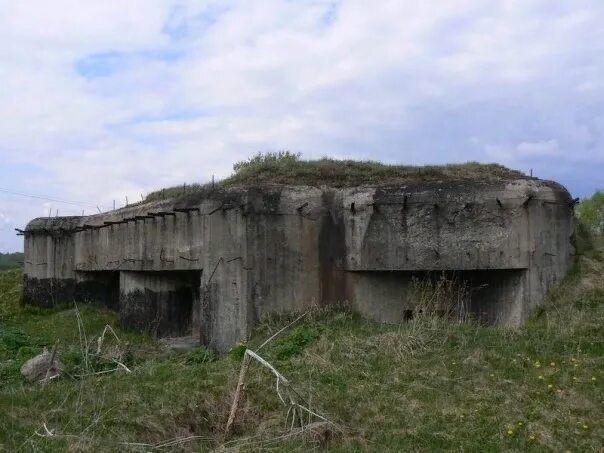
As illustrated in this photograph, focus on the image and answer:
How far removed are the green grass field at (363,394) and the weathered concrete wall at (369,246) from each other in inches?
35.4

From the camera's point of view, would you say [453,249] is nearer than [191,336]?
Yes

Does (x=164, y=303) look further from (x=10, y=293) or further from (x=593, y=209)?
(x=593, y=209)

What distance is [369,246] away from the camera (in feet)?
30.8

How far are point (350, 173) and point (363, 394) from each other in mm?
4955

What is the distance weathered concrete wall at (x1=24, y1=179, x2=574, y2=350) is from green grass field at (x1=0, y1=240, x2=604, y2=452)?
900mm

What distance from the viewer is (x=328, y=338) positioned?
7.96 metres

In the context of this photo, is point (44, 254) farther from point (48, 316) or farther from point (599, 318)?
point (599, 318)

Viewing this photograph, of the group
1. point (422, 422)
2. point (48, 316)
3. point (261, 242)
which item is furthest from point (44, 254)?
point (422, 422)

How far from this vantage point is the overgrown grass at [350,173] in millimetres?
10258

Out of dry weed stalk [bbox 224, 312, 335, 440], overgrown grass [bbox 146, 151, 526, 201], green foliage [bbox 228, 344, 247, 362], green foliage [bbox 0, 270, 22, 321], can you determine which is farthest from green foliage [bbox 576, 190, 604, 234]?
dry weed stalk [bbox 224, 312, 335, 440]

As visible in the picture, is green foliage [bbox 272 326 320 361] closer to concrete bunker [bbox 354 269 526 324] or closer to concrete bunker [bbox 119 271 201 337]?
concrete bunker [bbox 354 269 526 324]

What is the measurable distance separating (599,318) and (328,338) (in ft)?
10.3

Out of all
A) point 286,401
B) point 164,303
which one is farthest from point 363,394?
point 164,303

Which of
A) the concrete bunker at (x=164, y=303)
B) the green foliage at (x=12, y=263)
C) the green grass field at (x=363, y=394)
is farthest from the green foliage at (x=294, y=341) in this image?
the green foliage at (x=12, y=263)
